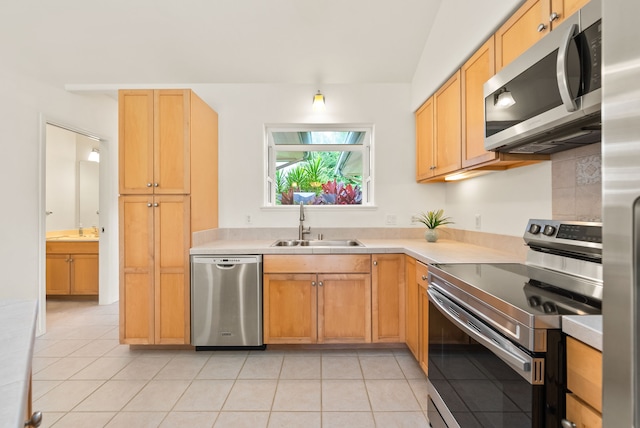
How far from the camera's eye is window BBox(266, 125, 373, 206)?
3.36m

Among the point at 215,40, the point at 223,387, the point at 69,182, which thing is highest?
the point at 215,40

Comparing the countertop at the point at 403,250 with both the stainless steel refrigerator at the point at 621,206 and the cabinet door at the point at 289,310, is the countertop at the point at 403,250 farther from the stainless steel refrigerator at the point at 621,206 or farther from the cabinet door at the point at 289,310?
the stainless steel refrigerator at the point at 621,206

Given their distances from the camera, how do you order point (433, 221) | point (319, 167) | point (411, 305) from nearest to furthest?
point (411, 305)
point (433, 221)
point (319, 167)

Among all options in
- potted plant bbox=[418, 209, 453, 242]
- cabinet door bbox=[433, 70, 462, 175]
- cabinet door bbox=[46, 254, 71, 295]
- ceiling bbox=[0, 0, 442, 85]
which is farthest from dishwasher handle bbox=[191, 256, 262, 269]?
cabinet door bbox=[46, 254, 71, 295]

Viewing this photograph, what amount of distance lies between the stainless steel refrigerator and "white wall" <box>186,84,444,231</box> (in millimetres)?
2714

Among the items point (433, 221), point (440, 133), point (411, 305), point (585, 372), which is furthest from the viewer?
point (433, 221)

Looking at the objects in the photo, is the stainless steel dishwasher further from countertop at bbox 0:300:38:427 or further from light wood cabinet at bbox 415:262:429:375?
countertop at bbox 0:300:38:427

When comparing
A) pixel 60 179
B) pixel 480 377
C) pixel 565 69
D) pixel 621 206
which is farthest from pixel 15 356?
pixel 60 179

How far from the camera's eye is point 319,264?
2541mm

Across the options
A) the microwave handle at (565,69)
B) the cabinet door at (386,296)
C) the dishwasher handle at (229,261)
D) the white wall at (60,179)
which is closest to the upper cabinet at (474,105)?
the microwave handle at (565,69)

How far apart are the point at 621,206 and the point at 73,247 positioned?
512 centimetres

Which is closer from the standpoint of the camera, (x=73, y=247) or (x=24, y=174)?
(x=24, y=174)

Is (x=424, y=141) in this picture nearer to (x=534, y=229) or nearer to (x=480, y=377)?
(x=534, y=229)

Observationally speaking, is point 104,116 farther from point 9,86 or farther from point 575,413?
point 575,413
